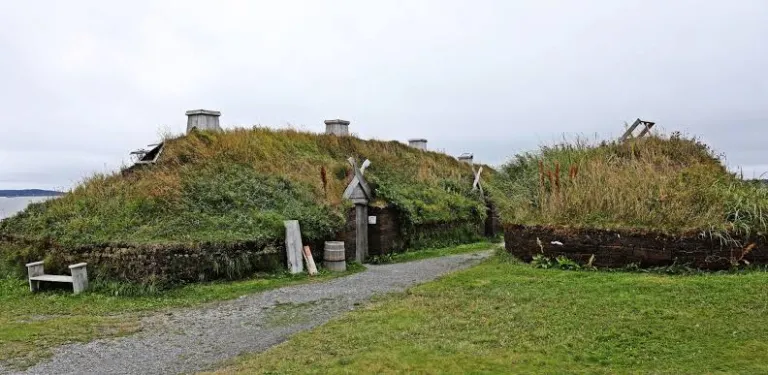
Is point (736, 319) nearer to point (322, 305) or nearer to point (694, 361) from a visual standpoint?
point (694, 361)

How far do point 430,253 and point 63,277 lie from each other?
981 centimetres

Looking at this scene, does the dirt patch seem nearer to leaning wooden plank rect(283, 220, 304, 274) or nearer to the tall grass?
the tall grass

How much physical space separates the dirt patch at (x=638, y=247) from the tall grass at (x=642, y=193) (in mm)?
179

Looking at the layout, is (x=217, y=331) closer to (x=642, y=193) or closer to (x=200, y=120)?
(x=642, y=193)

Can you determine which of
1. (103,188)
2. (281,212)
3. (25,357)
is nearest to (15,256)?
(103,188)

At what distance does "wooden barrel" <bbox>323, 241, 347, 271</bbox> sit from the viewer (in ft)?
46.5

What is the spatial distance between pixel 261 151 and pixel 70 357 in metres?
10.0

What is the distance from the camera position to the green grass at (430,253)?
16.5 metres

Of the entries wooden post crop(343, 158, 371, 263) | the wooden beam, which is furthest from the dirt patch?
the wooden beam

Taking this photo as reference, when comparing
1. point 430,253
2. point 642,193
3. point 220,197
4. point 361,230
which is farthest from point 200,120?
point 642,193

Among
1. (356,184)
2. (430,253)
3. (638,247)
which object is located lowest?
(430,253)

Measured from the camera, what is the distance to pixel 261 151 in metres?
16.9

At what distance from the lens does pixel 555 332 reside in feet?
23.3

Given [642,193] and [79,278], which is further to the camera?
[642,193]
